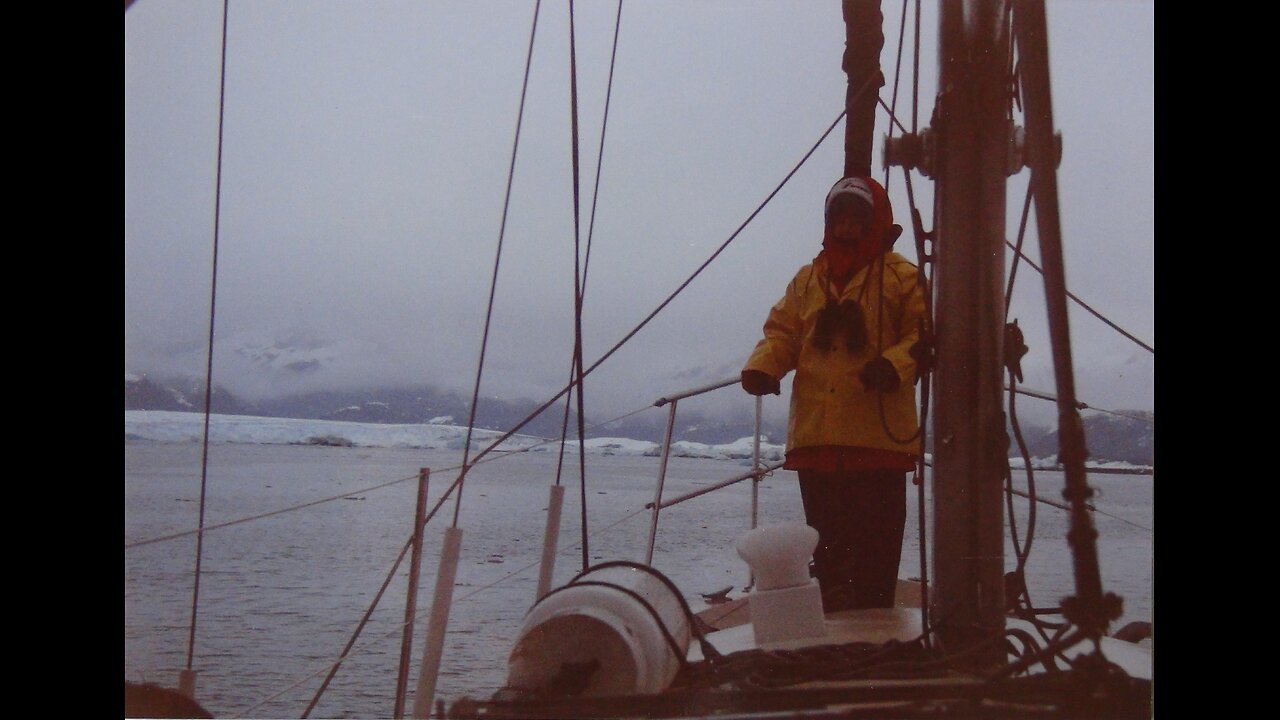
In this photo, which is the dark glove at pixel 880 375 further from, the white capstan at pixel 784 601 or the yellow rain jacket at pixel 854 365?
the white capstan at pixel 784 601

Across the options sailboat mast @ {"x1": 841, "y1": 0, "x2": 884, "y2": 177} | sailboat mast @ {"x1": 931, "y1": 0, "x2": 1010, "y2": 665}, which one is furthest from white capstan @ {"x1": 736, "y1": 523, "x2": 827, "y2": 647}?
sailboat mast @ {"x1": 841, "y1": 0, "x2": 884, "y2": 177}

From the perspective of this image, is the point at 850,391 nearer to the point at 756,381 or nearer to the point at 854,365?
the point at 854,365

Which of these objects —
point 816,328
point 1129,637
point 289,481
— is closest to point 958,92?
point 816,328

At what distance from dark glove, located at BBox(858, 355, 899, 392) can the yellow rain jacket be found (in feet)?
0.28

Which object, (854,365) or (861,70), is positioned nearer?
(854,365)

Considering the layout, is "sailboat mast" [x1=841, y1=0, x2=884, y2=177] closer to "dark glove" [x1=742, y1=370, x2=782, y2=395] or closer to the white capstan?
Answer: "dark glove" [x1=742, y1=370, x2=782, y2=395]

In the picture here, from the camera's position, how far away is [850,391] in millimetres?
2164

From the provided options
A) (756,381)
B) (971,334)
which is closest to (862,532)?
(756,381)

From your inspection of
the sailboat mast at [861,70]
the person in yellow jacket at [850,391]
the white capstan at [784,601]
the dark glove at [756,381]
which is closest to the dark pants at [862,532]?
the person in yellow jacket at [850,391]

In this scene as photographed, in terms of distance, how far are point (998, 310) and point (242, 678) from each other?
798 cm

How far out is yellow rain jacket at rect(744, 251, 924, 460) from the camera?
7.00 ft

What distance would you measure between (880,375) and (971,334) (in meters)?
0.36

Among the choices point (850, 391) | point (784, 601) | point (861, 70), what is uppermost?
point (861, 70)
